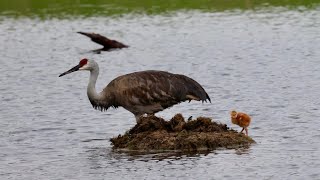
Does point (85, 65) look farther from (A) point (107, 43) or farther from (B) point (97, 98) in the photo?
(A) point (107, 43)

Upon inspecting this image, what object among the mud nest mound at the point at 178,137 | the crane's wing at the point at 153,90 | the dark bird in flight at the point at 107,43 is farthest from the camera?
the dark bird in flight at the point at 107,43

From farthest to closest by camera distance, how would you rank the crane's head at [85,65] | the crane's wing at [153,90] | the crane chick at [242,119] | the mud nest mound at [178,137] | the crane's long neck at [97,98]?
the crane's head at [85,65] → the crane's long neck at [97,98] → the crane's wing at [153,90] → the crane chick at [242,119] → the mud nest mound at [178,137]

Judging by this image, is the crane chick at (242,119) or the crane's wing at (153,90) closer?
the crane chick at (242,119)

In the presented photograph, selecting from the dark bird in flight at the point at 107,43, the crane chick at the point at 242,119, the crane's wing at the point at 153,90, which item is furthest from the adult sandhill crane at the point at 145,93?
the dark bird in flight at the point at 107,43

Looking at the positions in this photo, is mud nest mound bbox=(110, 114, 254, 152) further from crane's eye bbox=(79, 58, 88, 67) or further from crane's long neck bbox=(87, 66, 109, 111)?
crane's eye bbox=(79, 58, 88, 67)

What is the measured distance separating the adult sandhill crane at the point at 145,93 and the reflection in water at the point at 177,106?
84 cm

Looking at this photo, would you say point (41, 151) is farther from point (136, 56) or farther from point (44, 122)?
point (136, 56)

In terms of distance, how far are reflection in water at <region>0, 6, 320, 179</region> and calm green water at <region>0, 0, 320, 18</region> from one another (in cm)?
177

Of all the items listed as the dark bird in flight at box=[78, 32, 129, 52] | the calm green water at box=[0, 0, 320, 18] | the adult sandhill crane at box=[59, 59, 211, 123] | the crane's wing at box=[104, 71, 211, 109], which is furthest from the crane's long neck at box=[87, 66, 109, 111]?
the calm green water at box=[0, 0, 320, 18]

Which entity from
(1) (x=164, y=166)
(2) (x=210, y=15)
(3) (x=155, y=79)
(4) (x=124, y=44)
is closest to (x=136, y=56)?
(4) (x=124, y=44)

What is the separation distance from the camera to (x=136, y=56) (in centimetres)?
3516

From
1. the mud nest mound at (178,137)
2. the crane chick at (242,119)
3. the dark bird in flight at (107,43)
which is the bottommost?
the dark bird in flight at (107,43)

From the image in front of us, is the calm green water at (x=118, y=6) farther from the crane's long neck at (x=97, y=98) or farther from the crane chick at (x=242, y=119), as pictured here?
the crane chick at (x=242, y=119)

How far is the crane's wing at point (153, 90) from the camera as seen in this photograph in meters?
19.3
